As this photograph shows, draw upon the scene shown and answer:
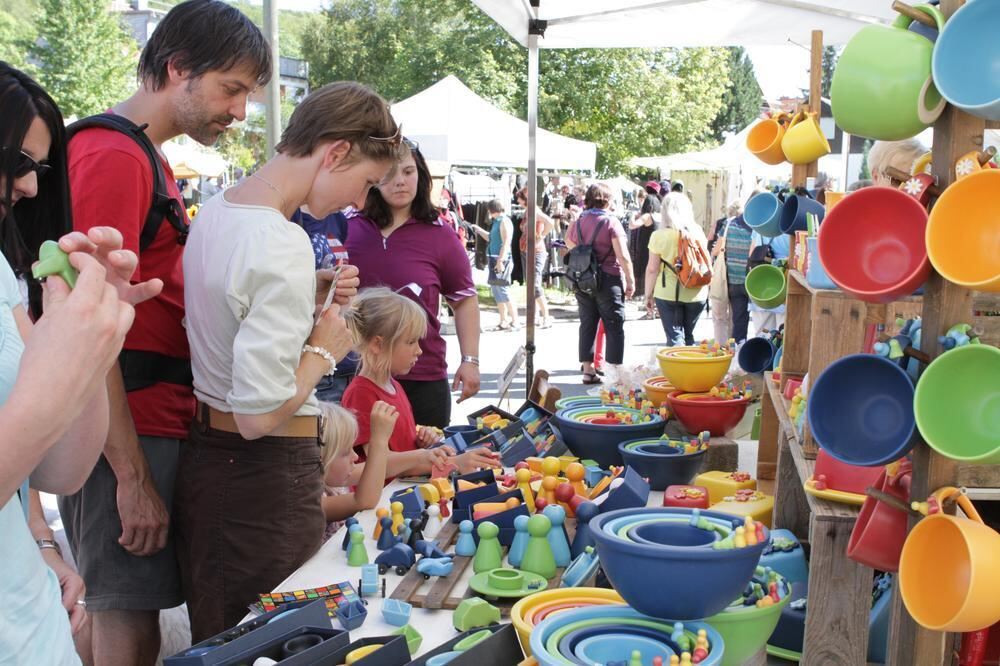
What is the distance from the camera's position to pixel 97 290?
889mm

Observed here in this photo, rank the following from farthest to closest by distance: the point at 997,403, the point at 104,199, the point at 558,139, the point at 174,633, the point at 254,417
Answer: the point at 558,139, the point at 174,633, the point at 104,199, the point at 254,417, the point at 997,403

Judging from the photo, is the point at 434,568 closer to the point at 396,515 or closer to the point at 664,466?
the point at 396,515

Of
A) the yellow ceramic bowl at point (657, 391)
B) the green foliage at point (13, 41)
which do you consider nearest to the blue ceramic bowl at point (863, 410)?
the yellow ceramic bowl at point (657, 391)

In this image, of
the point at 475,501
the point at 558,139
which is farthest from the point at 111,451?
the point at 558,139

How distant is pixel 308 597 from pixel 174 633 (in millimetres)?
1063

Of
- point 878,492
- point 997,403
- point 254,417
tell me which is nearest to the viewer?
point 997,403

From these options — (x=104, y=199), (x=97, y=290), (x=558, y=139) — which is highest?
(x=558, y=139)

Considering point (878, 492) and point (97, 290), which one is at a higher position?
point (97, 290)

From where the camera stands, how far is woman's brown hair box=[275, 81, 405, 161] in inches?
72.9

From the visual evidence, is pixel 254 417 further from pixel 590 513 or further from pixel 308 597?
pixel 590 513

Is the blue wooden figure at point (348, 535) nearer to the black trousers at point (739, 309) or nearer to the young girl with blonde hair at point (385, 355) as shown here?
the young girl with blonde hair at point (385, 355)

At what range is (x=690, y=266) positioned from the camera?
7.61 metres

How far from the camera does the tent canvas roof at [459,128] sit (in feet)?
36.5

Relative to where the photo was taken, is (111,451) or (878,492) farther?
(111,451)
